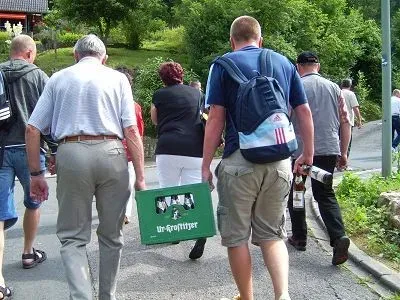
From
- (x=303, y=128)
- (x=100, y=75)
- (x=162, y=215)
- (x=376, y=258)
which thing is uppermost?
(x=100, y=75)

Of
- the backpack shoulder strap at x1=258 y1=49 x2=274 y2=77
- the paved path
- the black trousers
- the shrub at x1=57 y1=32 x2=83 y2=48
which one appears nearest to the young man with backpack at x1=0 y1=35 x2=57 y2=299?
the paved path

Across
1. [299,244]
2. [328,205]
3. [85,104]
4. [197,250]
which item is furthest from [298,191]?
[85,104]

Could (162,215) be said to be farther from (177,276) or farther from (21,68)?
(21,68)

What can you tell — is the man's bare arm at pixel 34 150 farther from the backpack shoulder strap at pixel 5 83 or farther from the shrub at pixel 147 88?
the shrub at pixel 147 88

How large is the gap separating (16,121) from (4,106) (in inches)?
8.8

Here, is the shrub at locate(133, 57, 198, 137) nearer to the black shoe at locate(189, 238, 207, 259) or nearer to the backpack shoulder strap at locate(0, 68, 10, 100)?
the black shoe at locate(189, 238, 207, 259)

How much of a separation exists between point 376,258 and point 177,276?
6.26 feet

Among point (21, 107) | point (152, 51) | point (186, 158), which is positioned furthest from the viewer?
point (152, 51)

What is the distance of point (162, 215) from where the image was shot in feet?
14.1

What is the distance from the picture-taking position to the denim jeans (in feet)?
15.4

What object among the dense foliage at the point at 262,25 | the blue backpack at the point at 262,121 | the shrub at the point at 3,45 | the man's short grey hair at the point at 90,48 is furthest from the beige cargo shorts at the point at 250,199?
the shrub at the point at 3,45

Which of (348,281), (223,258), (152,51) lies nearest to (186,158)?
(223,258)

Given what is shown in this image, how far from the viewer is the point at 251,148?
381cm

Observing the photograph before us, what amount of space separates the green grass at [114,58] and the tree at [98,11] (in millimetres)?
1716
